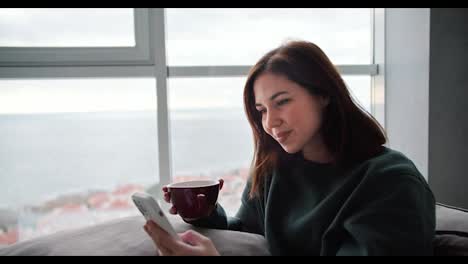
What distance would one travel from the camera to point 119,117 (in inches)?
59.2

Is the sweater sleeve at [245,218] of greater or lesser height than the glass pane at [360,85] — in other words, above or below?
below

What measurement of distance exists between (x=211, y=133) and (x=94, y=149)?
0.49 meters

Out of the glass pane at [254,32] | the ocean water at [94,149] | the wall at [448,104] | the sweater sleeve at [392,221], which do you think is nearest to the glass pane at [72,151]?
the ocean water at [94,149]

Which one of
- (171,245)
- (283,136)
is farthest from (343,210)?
(171,245)

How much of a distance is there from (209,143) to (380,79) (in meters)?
0.83

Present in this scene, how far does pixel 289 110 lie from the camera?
0.87m

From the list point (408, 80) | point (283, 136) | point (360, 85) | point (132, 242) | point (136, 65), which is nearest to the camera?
point (132, 242)

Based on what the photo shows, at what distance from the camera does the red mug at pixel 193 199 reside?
81cm

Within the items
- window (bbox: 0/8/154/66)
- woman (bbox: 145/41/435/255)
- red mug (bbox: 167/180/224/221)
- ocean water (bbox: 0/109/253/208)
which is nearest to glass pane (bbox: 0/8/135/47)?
window (bbox: 0/8/154/66)

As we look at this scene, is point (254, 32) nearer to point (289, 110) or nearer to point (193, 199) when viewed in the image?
point (289, 110)

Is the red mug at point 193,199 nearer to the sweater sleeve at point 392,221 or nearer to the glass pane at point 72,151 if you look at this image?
the sweater sleeve at point 392,221

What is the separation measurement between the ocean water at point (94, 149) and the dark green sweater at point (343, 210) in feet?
1.69
